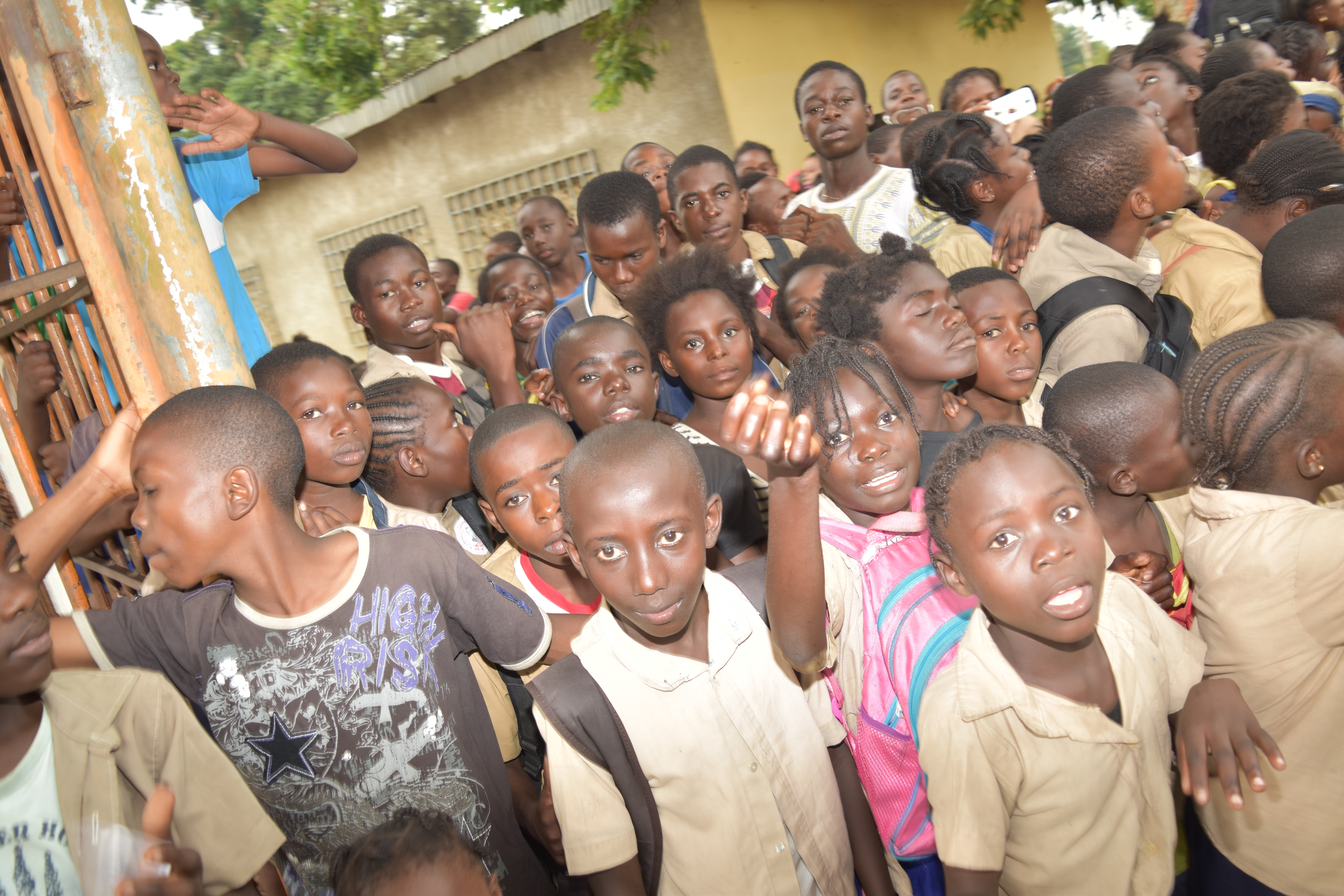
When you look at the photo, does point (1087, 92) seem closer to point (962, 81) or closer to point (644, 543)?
point (962, 81)

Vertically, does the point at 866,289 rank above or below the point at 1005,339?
above

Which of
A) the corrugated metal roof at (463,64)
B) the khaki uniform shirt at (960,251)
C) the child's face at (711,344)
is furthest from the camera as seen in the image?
the corrugated metal roof at (463,64)

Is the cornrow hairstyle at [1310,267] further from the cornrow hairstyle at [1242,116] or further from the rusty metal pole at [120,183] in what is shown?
the rusty metal pole at [120,183]

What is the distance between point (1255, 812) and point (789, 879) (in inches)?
37.1

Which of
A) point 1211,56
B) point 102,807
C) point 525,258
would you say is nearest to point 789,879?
point 102,807

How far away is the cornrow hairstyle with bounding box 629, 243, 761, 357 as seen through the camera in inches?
118

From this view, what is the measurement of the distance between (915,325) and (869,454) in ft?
2.15

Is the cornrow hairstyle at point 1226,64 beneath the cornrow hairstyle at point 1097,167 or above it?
above

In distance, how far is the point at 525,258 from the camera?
4.45m

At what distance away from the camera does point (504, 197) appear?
28.0 ft

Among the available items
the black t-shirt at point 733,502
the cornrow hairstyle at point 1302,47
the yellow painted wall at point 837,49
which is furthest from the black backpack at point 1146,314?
the yellow painted wall at point 837,49

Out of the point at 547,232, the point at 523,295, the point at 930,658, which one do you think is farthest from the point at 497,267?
the point at 930,658

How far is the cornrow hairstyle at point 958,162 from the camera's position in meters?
3.26

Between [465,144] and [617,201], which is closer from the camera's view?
[617,201]
